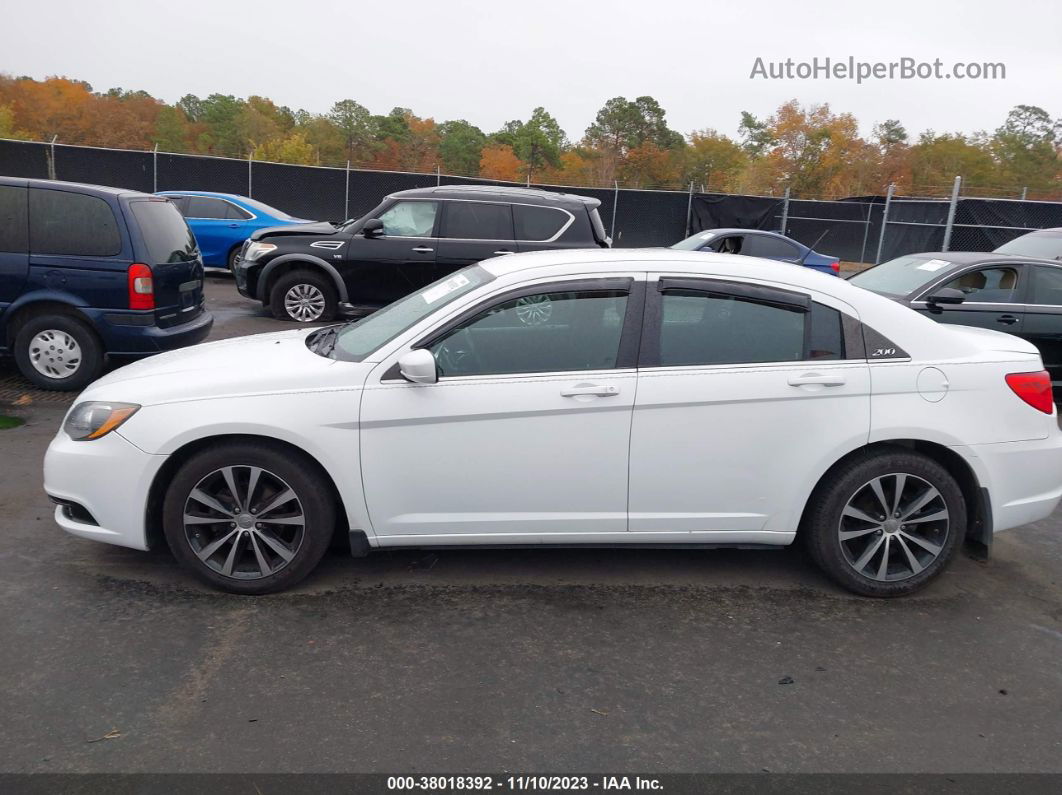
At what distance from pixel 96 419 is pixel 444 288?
1.81 metres

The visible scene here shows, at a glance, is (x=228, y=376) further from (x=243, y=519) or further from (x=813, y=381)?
(x=813, y=381)

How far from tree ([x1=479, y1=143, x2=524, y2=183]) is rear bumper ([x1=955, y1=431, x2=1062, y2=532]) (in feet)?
257

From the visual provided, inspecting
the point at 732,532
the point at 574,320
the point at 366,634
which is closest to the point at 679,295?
the point at 574,320

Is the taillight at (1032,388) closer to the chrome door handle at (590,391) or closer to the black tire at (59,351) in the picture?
the chrome door handle at (590,391)

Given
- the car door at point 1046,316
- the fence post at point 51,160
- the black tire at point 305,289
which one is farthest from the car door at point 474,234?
the fence post at point 51,160

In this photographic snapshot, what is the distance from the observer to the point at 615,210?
25438 millimetres

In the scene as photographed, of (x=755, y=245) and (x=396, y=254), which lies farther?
(x=755, y=245)

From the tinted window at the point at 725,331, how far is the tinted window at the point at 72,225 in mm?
5485

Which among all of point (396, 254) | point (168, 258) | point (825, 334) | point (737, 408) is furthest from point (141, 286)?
point (825, 334)

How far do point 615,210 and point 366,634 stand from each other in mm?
22911

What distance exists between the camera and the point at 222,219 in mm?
15492

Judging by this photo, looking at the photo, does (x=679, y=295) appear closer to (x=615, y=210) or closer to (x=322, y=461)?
(x=322, y=461)

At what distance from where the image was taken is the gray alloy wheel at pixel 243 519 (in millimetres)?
3957

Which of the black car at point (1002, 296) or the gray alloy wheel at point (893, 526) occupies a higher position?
the black car at point (1002, 296)
